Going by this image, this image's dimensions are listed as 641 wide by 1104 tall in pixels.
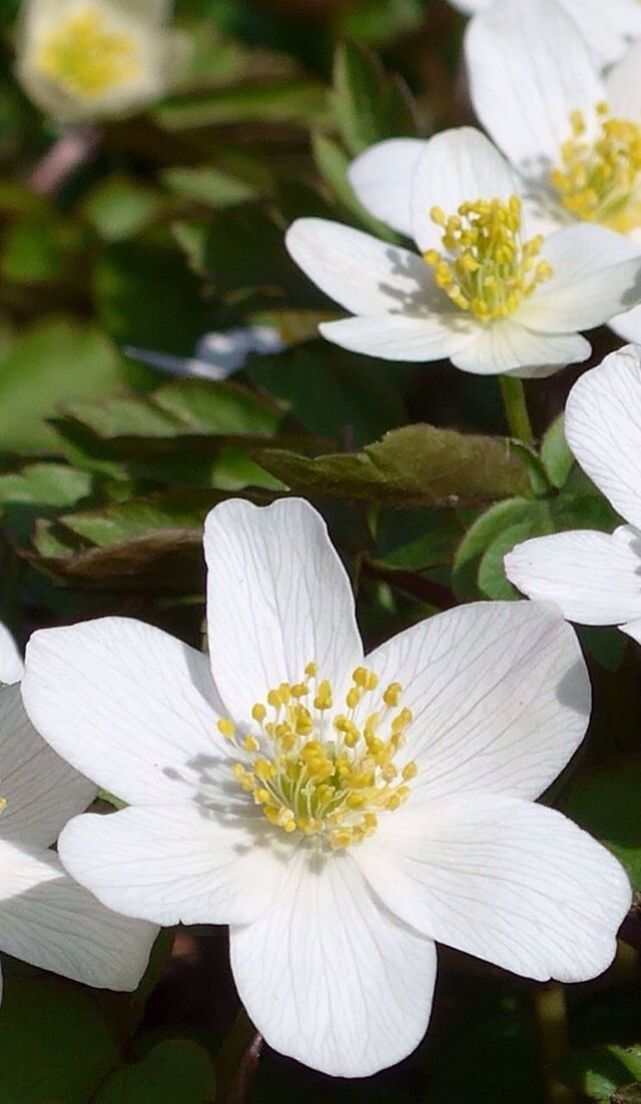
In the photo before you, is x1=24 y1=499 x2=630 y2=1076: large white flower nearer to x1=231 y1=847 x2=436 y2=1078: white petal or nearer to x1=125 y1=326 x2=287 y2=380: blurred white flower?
x1=231 y1=847 x2=436 y2=1078: white petal

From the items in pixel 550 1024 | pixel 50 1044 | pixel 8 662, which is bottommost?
pixel 550 1024

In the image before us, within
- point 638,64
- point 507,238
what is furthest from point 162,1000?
point 638,64

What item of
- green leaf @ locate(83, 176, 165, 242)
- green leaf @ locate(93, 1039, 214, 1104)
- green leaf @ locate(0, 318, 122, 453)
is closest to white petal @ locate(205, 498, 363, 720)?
green leaf @ locate(93, 1039, 214, 1104)

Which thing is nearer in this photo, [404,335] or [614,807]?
[614,807]

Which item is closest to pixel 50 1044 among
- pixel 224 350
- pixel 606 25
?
pixel 224 350

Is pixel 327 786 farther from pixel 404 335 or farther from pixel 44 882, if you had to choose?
pixel 404 335

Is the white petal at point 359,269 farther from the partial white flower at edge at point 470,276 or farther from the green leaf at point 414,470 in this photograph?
the green leaf at point 414,470

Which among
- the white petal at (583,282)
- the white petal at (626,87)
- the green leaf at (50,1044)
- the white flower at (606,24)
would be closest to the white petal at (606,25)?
the white flower at (606,24)
